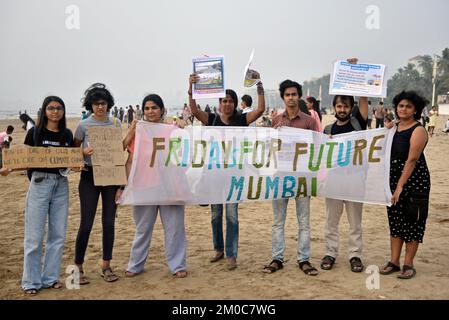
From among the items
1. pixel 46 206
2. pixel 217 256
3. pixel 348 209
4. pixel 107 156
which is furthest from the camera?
pixel 217 256

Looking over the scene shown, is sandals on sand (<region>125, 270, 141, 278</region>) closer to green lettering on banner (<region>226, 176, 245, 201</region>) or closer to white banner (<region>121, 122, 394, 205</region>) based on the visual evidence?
white banner (<region>121, 122, 394, 205</region>)

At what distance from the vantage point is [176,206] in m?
5.12

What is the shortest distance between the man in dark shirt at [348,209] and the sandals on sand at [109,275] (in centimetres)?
236

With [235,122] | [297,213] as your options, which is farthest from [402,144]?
[235,122]

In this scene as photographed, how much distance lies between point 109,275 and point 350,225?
278 centimetres

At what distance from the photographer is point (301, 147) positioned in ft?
17.4

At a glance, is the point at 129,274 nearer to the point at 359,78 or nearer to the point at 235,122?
the point at 235,122

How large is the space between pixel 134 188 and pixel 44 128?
113 cm

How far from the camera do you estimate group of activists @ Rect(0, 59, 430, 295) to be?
4.58 metres

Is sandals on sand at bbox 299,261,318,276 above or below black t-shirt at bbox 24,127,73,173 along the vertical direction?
below

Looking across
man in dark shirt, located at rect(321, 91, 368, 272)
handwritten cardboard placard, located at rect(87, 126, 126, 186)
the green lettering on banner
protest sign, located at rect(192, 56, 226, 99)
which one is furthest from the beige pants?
Result: handwritten cardboard placard, located at rect(87, 126, 126, 186)

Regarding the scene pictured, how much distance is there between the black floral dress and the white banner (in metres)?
0.12
